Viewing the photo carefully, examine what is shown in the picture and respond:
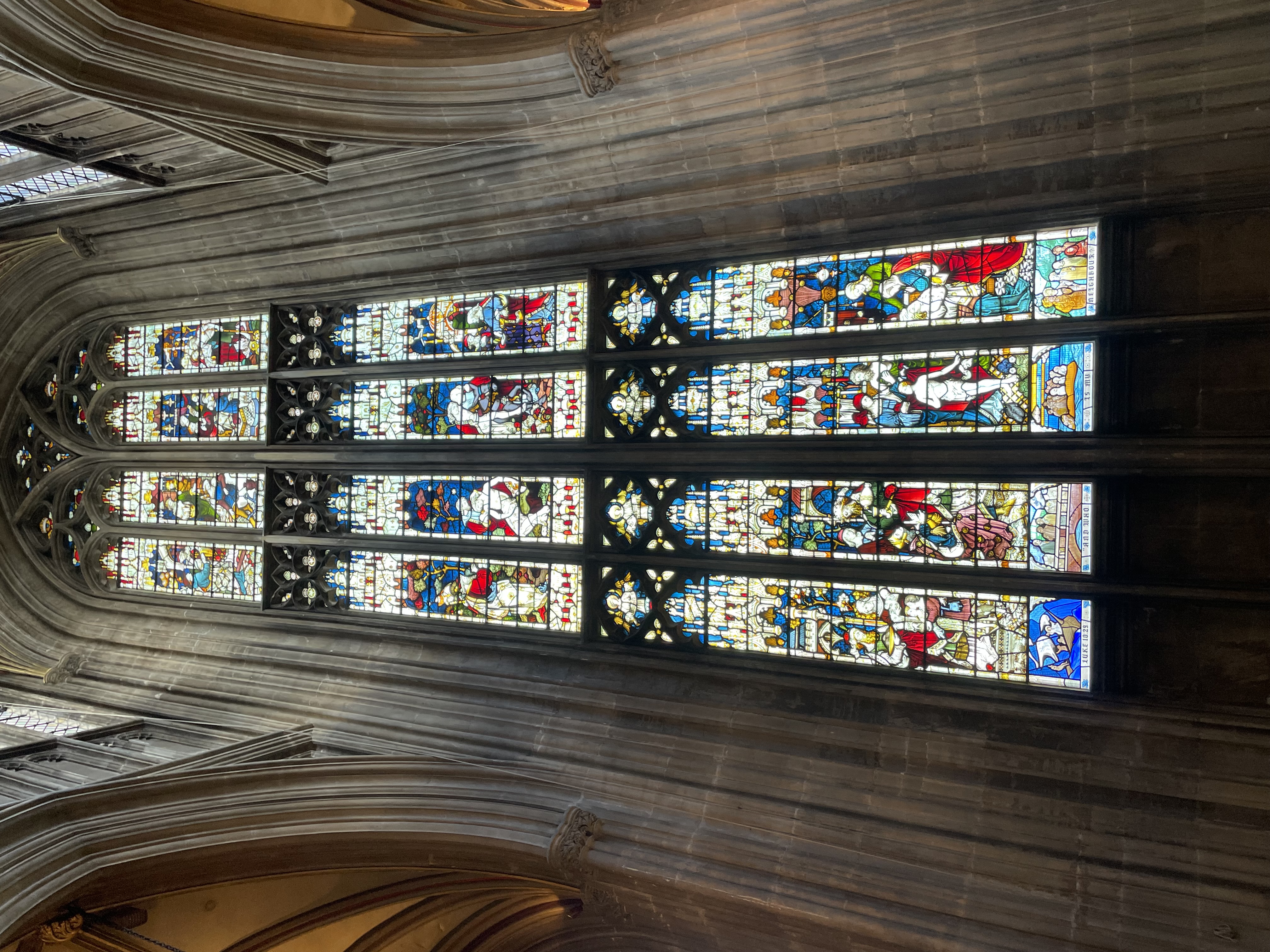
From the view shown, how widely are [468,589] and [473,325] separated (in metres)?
2.48

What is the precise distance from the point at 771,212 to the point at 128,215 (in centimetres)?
657

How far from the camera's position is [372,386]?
9016mm

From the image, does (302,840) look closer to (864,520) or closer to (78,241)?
(864,520)

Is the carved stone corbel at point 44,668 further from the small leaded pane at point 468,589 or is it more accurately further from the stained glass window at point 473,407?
the stained glass window at point 473,407

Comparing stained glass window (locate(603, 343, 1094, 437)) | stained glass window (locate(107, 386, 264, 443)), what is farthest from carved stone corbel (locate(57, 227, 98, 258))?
stained glass window (locate(603, 343, 1094, 437))

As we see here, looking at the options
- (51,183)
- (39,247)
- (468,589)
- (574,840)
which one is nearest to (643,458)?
(468,589)

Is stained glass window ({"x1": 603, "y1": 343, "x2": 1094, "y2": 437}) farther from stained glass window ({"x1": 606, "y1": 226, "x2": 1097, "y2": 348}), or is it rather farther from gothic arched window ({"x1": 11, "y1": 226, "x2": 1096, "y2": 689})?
stained glass window ({"x1": 606, "y1": 226, "x2": 1097, "y2": 348})

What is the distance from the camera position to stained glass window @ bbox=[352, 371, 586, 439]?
26.8 ft

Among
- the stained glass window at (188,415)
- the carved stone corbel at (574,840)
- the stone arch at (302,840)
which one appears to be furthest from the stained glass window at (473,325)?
the carved stone corbel at (574,840)

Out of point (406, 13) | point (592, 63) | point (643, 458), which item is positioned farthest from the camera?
point (643, 458)

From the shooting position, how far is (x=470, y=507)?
853 cm

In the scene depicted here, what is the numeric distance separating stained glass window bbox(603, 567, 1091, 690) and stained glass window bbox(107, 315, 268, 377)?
15.6 feet

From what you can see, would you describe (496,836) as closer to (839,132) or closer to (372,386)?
(372,386)

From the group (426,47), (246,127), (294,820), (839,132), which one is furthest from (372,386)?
(839,132)
